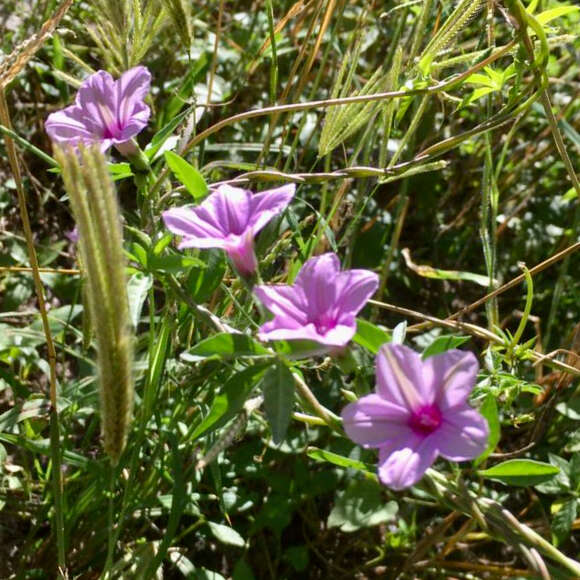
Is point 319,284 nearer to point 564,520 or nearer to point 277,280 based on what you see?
point 277,280

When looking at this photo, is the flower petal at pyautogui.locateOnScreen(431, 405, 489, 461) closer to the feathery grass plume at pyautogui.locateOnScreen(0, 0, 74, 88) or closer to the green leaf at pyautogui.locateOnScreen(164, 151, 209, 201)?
the green leaf at pyautogui.locateOnScreen(164, 151, 209, 201)

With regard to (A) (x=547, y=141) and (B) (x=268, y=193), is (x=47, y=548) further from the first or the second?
(A) (x=547, y=141)

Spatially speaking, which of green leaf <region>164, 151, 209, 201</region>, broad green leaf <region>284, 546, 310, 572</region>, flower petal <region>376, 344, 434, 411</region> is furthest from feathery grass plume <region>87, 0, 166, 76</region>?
broad green leaf <region>284, 546, 310, 572</region>

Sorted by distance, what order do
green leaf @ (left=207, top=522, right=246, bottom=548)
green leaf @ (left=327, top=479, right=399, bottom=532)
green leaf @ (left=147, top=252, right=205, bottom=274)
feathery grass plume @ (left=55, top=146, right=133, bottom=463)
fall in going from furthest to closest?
green leaf @ (left=327, top=479, right=399, bottom=532) → green leaf @ (left=207, top=522, right=246, bottom=548) → green leaf @ (left=147, top=252, right=205, bottom=274) → feathery grass plume @ (left=55, top=146, right=133, bottom=463)

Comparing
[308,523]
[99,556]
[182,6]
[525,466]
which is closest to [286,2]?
[182,6]

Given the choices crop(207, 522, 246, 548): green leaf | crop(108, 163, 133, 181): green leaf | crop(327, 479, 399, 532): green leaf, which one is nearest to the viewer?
crop(108, 163, 133, 181): green leaf
